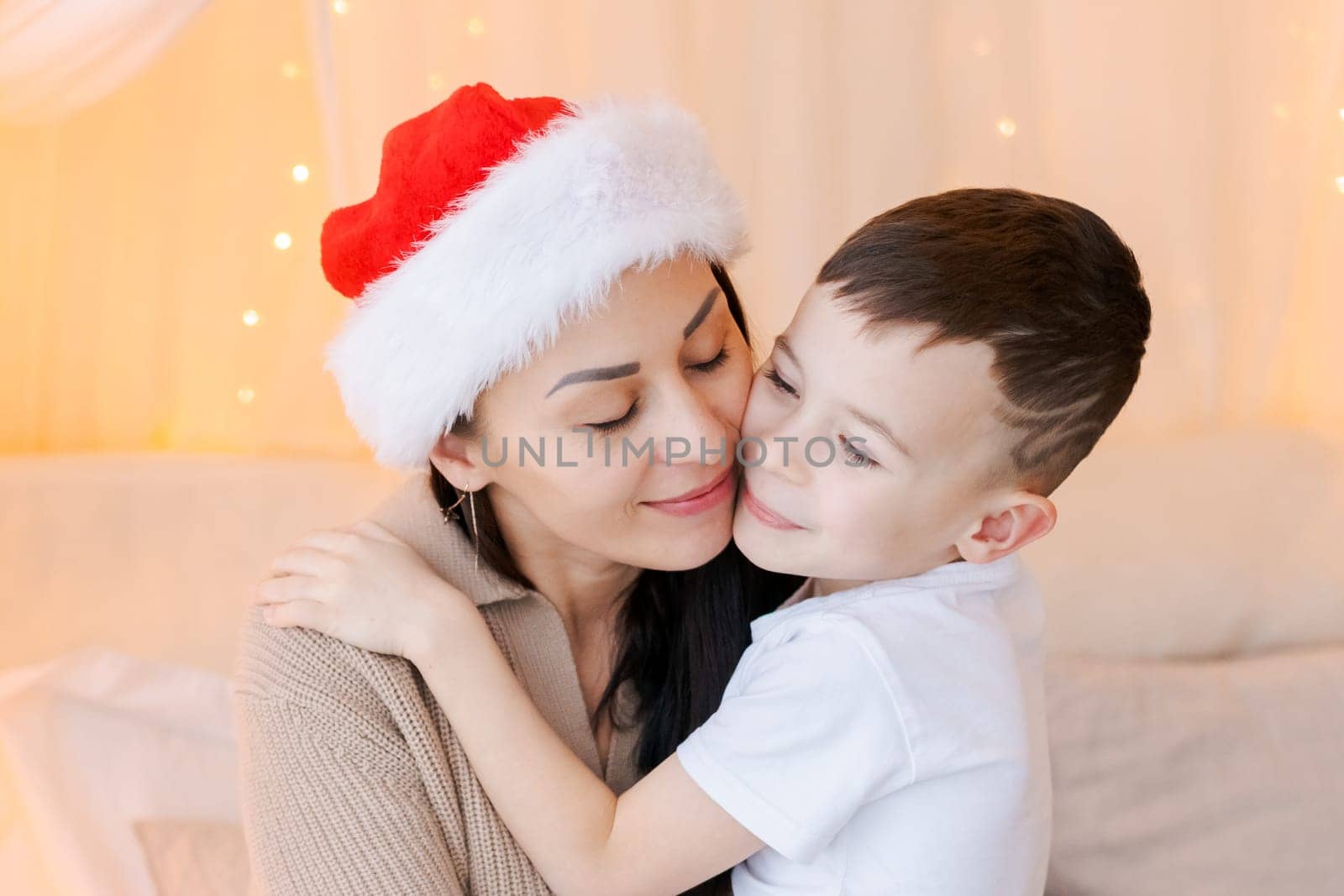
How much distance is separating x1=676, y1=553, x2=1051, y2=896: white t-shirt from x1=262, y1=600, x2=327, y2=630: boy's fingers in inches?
15.5

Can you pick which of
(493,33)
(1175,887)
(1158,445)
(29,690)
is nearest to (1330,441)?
(1158,445)

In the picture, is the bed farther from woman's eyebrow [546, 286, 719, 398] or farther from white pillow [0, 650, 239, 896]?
woman's eyebrow [546, 286, 719, 398]

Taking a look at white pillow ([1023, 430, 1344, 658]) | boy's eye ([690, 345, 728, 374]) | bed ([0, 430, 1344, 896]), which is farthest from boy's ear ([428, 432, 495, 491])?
white pillow ([1023, 430, 1344, 658])

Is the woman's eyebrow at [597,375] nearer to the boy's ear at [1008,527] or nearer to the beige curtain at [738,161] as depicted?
the boy's ear at [1008,527]

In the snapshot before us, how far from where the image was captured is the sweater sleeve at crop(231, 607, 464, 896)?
46.1 inches

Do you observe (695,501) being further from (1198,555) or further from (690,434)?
(1198,555)

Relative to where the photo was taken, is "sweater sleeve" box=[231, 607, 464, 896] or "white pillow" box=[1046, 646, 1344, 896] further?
"white pillow" box=[1046, 646, 1344, 896]

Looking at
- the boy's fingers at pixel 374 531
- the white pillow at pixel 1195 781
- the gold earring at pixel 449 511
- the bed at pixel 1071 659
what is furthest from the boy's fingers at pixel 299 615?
the white pillow at pixel 1195 781

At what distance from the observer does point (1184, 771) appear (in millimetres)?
1825

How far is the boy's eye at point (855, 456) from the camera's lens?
1161 mm

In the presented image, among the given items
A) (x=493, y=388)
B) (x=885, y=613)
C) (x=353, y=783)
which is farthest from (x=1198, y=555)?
(x=353, y=783)

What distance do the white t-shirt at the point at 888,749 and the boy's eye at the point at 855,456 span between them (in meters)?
0.13

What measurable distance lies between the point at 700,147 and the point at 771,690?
57cm

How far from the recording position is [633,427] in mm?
1214
